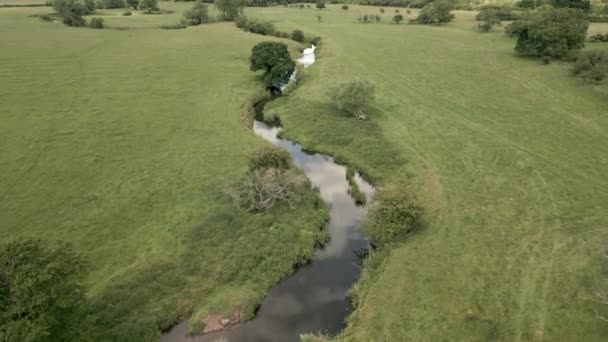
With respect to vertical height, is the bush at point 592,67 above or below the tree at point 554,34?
below

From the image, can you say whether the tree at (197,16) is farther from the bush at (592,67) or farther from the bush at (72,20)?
the bush at (592,67)

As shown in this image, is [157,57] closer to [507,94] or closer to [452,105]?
[452,105]

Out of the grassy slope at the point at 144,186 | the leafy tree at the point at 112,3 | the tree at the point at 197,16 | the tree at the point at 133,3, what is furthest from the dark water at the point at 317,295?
the leafy tree at the point at 112,3

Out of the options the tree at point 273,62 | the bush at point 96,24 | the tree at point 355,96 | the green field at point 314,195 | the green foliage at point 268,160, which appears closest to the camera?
the green field at point 314,195

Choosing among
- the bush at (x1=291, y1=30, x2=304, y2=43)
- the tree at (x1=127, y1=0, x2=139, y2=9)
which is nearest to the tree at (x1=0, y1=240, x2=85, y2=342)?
the bush at (x1=291, y1=30, x2=304, y2=43)

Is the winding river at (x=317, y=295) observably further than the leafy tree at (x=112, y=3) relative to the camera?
No

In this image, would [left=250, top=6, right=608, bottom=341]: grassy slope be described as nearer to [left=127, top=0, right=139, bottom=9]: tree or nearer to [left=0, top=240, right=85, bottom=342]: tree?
[left=0, top=240, right=85, bottom=342]: tree

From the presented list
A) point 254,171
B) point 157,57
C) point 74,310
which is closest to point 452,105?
point 254,171
